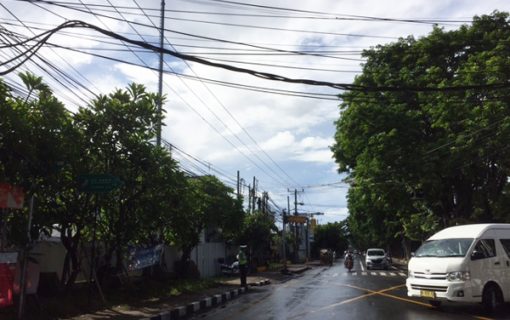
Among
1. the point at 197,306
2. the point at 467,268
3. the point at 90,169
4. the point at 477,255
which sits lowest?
the point at 197,306

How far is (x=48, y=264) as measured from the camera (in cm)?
1507

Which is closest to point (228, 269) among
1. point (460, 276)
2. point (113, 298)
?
point (113, 298)

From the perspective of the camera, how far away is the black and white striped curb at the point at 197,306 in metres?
12.1

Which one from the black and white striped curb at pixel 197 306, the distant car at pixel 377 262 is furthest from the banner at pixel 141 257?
the distant car at pixel 377 262

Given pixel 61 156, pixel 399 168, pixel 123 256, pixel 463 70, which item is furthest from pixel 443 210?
pixel 61 156

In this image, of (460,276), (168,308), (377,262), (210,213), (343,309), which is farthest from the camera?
(377,262)

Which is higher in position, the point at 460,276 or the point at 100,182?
the point at 100,182

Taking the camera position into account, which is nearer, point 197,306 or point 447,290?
point 447,290

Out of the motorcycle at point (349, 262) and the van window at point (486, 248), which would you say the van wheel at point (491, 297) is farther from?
the motorcycle at point (349, 262)

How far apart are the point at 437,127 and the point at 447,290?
13149mm

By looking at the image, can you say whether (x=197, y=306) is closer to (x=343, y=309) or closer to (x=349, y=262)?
(x=343, y=309)

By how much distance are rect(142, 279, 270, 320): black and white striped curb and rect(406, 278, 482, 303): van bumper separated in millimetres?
5854

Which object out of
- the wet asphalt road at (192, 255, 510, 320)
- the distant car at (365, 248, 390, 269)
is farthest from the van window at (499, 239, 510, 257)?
the distant car at (365, 248, 390, 269)

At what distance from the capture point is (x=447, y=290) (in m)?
11.3
